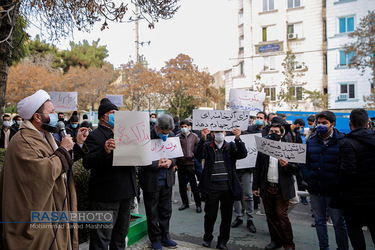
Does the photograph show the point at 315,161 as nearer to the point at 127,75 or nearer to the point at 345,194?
the point at 345,194

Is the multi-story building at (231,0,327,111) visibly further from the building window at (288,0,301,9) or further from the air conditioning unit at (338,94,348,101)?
the air conditioning unit at (338,94,348,101)

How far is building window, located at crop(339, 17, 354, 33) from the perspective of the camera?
23438 mm

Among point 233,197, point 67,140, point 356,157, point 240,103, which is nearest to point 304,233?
point 233,197

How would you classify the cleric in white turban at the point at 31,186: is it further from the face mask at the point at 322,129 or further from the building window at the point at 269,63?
the building window at the point at 269,63

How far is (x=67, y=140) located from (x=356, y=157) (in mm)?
3375

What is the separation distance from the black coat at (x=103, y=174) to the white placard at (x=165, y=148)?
1.02m

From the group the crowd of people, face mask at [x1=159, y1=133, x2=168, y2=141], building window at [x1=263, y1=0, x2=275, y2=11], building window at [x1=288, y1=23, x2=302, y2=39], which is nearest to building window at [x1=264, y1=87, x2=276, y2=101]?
building window at [x1=288, y1=23, x2=302, y2=39]

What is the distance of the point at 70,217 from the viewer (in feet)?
8.82

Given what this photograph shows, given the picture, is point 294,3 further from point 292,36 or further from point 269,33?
point 269,33

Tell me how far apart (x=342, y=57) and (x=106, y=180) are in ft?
85.3

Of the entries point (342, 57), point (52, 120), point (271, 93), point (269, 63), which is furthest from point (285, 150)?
point (269, 63)

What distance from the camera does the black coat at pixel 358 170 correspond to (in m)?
3.36

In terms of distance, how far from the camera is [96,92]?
3484cm

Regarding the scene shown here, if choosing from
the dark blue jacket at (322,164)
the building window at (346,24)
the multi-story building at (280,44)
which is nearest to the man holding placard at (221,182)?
the dark blue jacket at (322,164)
